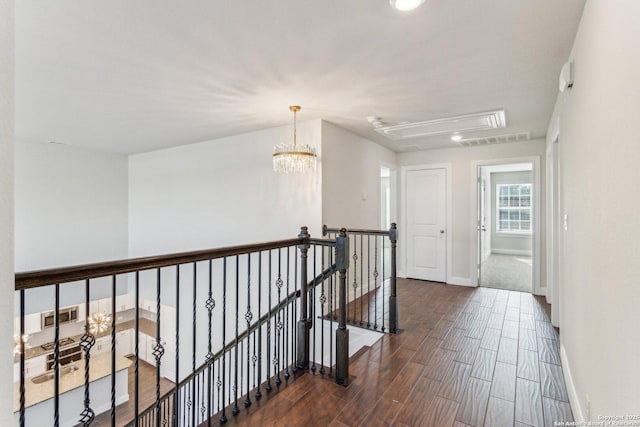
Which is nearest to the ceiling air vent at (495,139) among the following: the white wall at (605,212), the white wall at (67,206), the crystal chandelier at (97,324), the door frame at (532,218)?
the door frame at (532,218)

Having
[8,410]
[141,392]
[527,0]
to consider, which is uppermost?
[527,0]

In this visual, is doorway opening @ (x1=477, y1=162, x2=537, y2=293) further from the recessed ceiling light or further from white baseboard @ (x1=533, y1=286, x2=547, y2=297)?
the recessed ceiling light

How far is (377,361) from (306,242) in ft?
4.12

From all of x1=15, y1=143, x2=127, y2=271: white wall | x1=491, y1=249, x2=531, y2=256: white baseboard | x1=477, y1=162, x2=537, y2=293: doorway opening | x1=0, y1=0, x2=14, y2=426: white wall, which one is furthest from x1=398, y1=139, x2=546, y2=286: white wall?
x1=15, y1=143, x2=127, y2=271: white wall

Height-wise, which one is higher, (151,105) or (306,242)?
(151,105)

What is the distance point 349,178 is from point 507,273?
425 centimetres

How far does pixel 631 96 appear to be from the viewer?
1.02 m

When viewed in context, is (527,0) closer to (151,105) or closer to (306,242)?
(306,242)

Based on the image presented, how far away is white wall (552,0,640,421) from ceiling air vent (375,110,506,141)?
5.08ft

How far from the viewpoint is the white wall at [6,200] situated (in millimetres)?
724

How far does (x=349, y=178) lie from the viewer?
443 centimetres

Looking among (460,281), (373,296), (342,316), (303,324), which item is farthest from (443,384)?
(460,281)

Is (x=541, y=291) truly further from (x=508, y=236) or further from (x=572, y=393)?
(x=508, y=236)

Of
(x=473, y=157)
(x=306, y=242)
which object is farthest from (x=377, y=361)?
(x=473, y=157)
